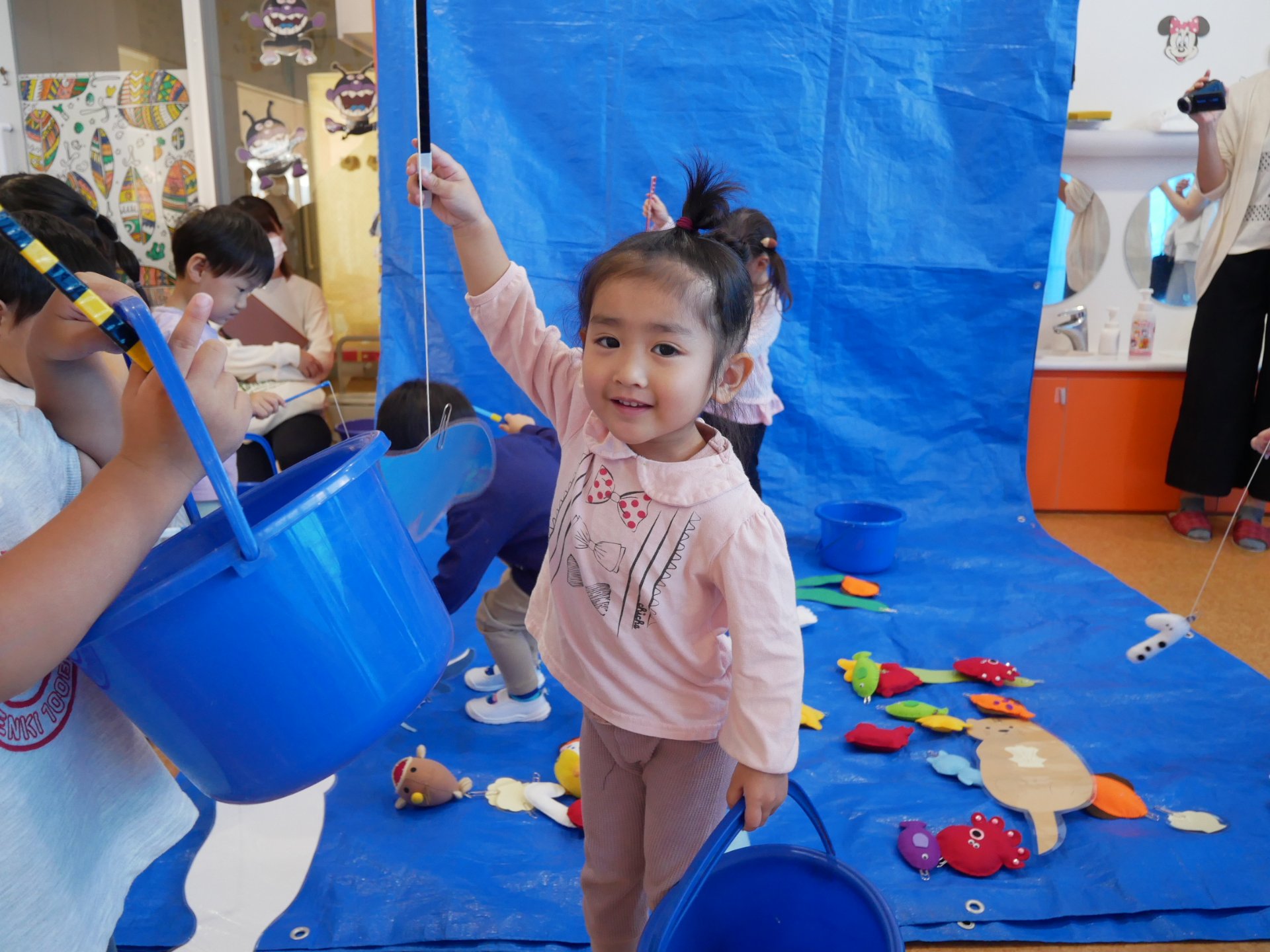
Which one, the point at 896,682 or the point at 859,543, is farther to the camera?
the point at 859,543

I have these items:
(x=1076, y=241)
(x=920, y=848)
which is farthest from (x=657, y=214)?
(x=1076, y=241)

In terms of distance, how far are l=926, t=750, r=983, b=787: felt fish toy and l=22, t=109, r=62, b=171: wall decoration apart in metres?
3.20

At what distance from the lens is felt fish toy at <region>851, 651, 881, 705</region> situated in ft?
5.62

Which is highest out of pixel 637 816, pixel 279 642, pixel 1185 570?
pixel 279 642

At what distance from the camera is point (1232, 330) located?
8.42 ft

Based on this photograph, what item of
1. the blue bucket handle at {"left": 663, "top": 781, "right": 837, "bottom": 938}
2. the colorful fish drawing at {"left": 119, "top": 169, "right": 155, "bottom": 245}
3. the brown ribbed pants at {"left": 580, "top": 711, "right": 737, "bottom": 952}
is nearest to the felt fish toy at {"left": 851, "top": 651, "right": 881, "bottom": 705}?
the brown ribbed pants at {"left": 580, "top": 711, "right": 737, "bottom": 952}

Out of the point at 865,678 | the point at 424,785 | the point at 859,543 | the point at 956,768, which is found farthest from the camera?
the point at 859,543

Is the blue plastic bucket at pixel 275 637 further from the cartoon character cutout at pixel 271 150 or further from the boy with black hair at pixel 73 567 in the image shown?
the cartoon character cutout at pixel 271 150

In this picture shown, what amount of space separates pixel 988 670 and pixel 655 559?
46.9 inches

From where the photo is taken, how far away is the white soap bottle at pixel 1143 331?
2947mm

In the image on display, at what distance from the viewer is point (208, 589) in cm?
55

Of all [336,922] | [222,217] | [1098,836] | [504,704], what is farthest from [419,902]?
[222,217]

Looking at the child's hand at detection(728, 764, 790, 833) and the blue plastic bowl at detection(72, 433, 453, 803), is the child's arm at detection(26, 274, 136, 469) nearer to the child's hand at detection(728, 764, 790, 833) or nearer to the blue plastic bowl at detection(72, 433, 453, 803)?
the blue plastic bowl at detection(72, 433, 453, 803)

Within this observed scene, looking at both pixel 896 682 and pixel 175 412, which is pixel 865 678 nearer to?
pixel 896 682
